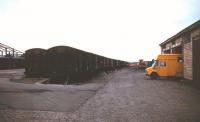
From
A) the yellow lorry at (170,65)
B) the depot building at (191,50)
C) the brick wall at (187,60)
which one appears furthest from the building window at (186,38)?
the yellow lorry at (170,65)

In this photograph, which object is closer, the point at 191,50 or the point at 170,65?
the point at 191,50

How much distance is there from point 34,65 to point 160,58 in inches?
475

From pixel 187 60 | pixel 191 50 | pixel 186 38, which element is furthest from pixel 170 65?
pixel 191 50

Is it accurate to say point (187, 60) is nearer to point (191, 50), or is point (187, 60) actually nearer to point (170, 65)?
point (191, 50)

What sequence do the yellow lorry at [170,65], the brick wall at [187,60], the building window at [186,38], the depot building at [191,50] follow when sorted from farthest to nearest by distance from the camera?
1. the yellow lorry at [170,65]
2. the building window at [186,38]
3. the brick wall at [187,60]
4. the depot building at [191,50]

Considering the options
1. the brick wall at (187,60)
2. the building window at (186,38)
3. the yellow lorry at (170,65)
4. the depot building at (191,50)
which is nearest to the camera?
the depot building at (191,50)

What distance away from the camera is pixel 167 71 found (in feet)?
76.2

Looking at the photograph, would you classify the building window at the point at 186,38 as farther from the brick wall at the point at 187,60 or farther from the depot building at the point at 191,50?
the brick wall at the point at 187,60

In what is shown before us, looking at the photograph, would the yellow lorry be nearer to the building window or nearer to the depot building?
the depot building

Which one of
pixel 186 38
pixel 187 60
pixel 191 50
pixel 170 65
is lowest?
pixel 170 65

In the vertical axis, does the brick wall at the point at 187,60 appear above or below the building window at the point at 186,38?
below

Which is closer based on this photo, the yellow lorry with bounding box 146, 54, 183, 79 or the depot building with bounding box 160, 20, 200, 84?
the depot building with bounding box 160, 20, 200, 84

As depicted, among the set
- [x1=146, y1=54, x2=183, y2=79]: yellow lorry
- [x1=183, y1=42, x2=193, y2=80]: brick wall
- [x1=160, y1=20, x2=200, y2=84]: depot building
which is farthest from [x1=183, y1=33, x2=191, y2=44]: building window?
[x1=146, y1=54, x2=183, y2=79]: yellow lorry

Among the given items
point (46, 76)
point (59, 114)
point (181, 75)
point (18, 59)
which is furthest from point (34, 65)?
point (18, 59)
